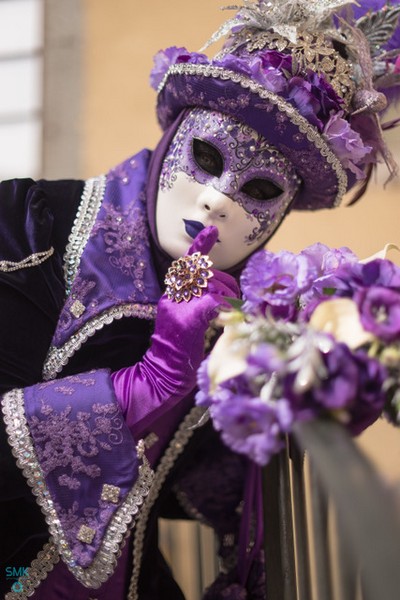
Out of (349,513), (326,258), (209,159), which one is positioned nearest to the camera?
(349,513)

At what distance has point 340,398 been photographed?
0.63 meters

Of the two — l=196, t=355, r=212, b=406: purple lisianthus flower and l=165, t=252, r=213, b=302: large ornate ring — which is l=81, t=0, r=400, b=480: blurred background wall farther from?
l=196, t=355, r=212, b=406: purple lisianthus flower

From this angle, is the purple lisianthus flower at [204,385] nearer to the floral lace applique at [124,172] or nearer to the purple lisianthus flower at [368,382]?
the purple lisianthus flower at [368,382]

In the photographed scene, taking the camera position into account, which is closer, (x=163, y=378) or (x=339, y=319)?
(x=339, y=319)

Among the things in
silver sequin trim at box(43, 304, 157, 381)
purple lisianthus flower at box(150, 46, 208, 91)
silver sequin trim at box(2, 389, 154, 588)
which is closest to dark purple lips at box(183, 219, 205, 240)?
silver sequin trim at box(43, 304, 157, 381)

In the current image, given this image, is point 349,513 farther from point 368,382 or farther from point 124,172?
point 124,172

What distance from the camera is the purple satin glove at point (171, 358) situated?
1014mm

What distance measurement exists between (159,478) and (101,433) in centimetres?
24

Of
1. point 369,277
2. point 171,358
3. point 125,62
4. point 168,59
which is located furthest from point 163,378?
point 125,62

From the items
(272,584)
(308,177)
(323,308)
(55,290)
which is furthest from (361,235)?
(323,308)

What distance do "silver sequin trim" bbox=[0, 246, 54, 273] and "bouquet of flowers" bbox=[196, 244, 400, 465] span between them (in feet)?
1.38

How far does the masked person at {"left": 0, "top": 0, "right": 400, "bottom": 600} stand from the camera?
987mm

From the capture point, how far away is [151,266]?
1.15 meters

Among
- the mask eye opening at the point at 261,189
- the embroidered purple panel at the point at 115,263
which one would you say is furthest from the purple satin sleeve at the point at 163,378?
the mask eye opening at the point at 261,189
